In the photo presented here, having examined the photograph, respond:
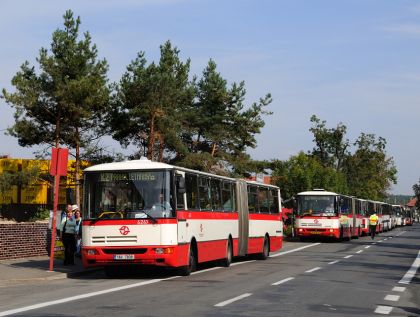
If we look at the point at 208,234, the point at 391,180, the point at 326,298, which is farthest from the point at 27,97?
the point at 391,180

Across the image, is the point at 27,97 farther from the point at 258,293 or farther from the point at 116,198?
the point at 258,293

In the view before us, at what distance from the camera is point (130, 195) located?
1862 centimetres


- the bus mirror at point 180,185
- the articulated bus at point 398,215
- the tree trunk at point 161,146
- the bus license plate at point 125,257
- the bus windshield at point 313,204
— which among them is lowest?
the bus license plate at point 125,257

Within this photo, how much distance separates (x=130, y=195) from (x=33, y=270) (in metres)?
3.35

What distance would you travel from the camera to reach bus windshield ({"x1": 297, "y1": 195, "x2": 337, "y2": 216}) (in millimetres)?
44375

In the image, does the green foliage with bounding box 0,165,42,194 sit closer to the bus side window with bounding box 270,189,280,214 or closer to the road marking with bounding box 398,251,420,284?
the bus side window with bounding box 270,189,280,214

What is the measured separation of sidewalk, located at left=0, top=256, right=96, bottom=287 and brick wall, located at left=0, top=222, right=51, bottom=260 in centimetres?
29

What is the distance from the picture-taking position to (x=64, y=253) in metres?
22.7

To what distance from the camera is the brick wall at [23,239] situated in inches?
883

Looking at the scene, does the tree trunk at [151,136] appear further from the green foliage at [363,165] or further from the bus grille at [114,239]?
the green foliage at [363,165]

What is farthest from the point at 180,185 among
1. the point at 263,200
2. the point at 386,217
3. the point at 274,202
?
the point at 386,217

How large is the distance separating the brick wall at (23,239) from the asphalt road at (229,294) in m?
3.40

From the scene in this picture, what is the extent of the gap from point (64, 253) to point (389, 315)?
42.3 feet

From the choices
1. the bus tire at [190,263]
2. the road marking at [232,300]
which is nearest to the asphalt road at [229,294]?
the road marking at [232,300]
